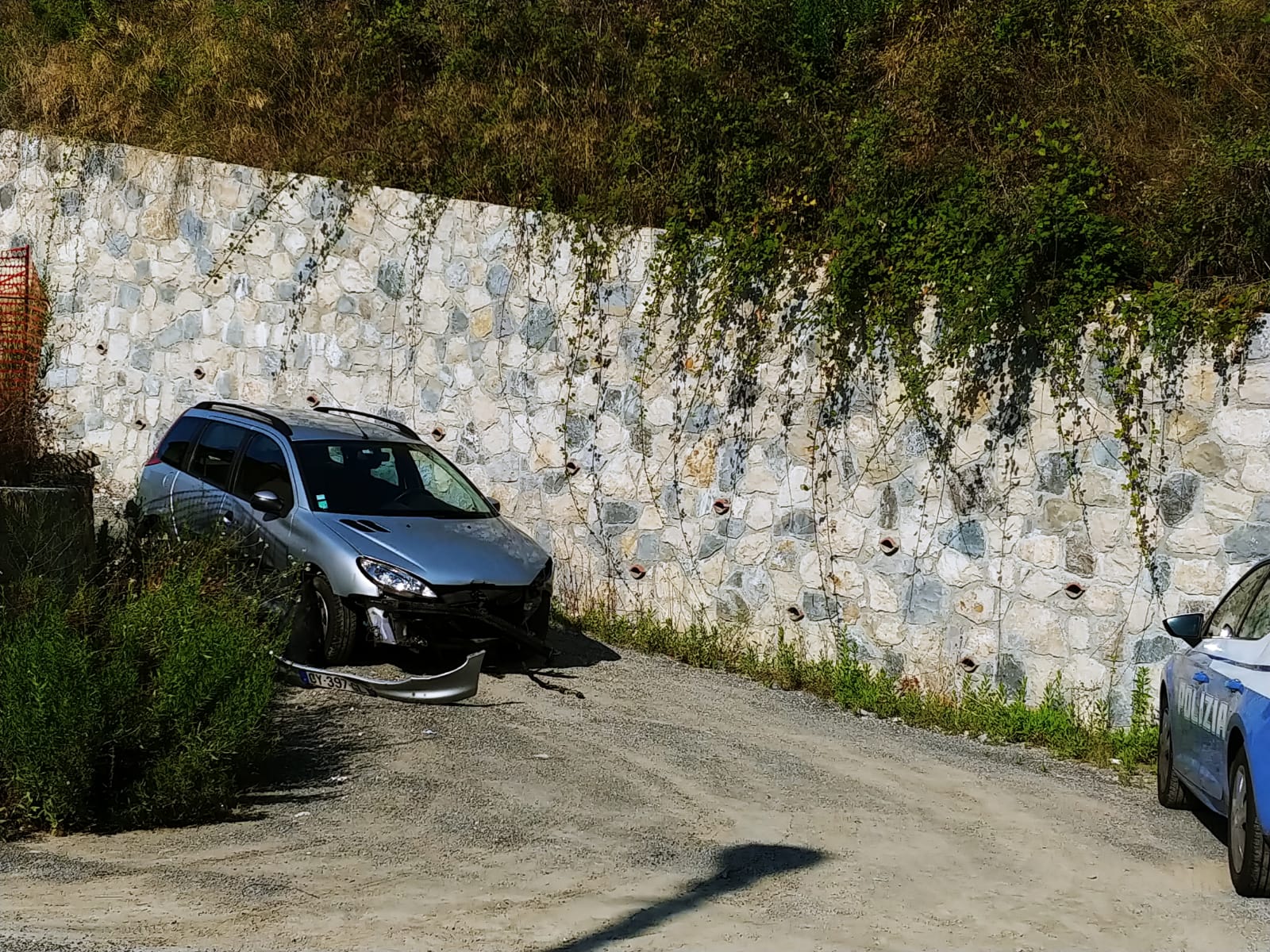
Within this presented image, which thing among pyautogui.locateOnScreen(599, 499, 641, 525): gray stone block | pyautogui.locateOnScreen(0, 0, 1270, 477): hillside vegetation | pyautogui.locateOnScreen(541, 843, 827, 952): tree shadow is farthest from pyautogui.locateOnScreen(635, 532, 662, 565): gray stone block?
pyautogui.locateOnScreen(541, 843, 827, 952): tree shadow

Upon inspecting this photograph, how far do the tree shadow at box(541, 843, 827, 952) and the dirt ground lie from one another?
0.07ft

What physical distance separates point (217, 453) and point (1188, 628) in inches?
307

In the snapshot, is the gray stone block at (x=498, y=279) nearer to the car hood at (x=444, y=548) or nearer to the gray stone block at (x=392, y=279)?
the gray stone block at (x=392, y=279)

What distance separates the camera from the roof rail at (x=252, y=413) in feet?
39.2

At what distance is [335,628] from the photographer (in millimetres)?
10461

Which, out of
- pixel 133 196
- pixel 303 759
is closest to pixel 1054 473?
pixel 303 759

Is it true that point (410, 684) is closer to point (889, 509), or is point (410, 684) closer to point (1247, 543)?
point (889, 509)

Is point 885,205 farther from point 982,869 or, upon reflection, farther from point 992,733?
point 982,869

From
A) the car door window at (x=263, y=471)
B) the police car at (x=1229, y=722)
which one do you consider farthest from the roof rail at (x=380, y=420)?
the police car at (x=1229, y=722)

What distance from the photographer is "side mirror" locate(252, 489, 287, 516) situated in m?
11.1

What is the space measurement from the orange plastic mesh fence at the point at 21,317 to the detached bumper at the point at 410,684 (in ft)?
31.5

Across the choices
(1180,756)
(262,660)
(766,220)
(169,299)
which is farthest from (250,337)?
(1180,756)

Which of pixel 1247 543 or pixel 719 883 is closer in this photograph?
pixel 719 883

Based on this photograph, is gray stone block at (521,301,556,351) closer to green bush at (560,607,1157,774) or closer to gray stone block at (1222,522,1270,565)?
green bush at (560,607,1157,774)
